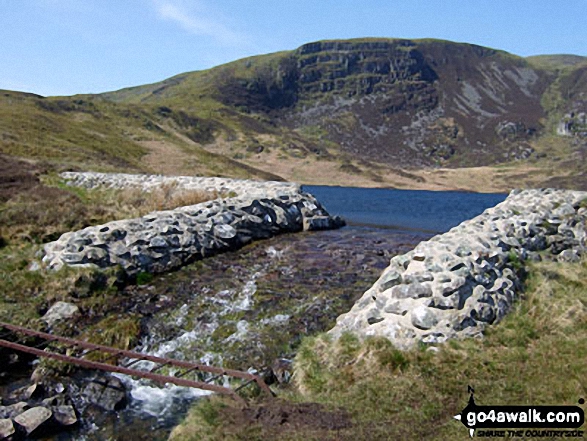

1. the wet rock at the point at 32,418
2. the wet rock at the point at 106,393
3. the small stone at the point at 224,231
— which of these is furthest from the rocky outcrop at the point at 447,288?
the small stone at the point at 224,231

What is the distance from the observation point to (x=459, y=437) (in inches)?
219

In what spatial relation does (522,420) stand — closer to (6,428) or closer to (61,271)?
(6,428)

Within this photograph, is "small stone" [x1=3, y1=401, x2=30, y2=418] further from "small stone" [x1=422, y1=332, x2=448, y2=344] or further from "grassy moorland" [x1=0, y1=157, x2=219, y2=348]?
"small stone" [x1=422, y1=332, x2=448, y2=344]

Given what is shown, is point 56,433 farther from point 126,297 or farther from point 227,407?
point 126,297

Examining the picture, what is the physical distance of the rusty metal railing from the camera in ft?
25.5

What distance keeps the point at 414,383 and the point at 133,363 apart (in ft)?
19.7

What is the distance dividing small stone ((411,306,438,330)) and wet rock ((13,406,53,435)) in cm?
667

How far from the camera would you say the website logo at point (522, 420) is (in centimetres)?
543

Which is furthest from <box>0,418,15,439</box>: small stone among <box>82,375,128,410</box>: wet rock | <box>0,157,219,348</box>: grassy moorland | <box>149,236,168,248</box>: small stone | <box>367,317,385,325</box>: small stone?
<box>149,236,168,248</box>: small stone

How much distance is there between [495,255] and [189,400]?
742 cm

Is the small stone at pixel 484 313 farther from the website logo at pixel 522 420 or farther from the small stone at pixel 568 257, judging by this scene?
the small stone at pixel 568 257

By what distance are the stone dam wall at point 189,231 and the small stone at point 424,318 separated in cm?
893

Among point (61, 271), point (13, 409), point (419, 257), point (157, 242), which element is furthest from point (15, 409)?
point (419, 257)

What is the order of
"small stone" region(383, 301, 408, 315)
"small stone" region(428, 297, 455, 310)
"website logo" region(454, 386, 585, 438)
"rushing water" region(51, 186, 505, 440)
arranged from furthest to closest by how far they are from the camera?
→ "small stone" region(383, 301, 408, 315) < "small stone" region(428, 297, 455, 310) < "rushing water" region(51, 186, 505, 440) < "website logo" region(454, 386, 585, 438)
